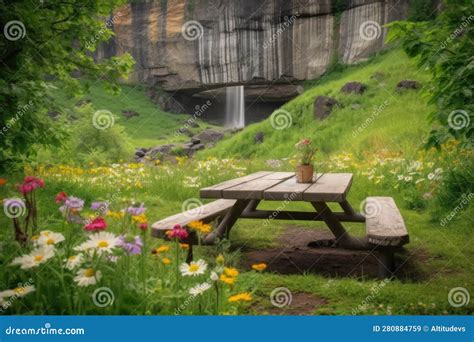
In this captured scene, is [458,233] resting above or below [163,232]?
below

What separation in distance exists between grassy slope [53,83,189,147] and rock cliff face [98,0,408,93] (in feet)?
5.53

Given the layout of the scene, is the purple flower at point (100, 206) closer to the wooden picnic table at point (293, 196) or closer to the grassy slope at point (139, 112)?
the wooden picnic table at point (293, 196)

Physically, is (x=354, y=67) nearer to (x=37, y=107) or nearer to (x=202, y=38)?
(x=202, y=38)

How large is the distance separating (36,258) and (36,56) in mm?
3145

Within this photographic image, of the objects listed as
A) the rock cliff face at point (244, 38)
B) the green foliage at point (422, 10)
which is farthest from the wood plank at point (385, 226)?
the rock cliff face at point (244, 38)

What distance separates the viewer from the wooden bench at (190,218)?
11.4 feet

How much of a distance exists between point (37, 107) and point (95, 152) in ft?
23.2

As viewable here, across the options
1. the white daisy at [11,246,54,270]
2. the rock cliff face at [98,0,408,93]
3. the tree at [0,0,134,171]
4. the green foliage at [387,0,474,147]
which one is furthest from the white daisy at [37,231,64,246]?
the rock cliff face at [98,0,408,93]

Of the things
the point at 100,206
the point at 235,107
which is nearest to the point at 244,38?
the point at 235,107

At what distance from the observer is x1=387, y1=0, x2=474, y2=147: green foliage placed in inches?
129

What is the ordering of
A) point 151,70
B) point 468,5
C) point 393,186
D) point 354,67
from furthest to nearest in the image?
point 151,70 → point 354,67 → point 393,186 → point 468,5

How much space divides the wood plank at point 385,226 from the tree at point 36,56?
2.98 m

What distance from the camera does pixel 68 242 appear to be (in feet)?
6.95

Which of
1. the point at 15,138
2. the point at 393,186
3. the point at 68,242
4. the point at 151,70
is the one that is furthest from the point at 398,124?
the point at 151,70
